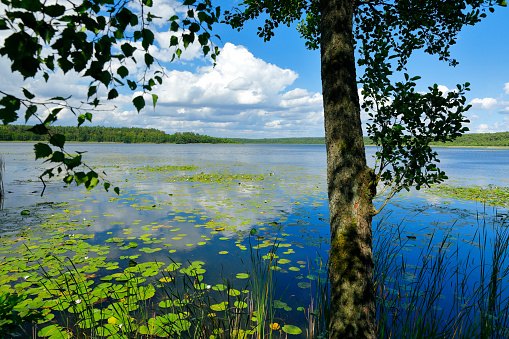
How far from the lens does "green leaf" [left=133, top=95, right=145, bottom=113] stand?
149cm

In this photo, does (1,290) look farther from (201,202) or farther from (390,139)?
(201,202)

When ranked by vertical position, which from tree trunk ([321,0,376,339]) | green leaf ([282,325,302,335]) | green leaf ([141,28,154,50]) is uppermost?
green leaf ([141,28,154,50])

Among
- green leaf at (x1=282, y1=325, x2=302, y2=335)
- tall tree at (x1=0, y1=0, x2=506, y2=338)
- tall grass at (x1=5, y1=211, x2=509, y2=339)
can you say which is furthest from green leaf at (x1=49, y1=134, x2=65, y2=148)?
green leaf at (x1=282, y1=325, x2=302, y2=335)

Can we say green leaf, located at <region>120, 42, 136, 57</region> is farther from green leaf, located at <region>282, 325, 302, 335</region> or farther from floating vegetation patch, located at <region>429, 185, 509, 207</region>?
floating vegetation patch, located at <region>429, 185, 509, 207</region>

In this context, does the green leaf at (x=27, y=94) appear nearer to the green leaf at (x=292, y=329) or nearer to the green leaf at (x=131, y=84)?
the green leaf at (x=131, y=84)

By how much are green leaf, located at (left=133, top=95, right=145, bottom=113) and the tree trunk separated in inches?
57.1

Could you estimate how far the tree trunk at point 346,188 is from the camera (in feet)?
6.79

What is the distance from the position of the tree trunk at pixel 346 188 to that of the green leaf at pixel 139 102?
4.76 feet

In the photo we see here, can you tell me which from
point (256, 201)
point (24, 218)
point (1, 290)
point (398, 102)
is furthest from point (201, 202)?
point (398, 102)

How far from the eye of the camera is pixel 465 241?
19.3 ft

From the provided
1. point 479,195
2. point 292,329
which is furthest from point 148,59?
point 479,195

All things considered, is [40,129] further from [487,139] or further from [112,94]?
[487,139]

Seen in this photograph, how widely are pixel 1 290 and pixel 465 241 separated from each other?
8.15 m

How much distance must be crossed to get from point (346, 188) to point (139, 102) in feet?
5.26
